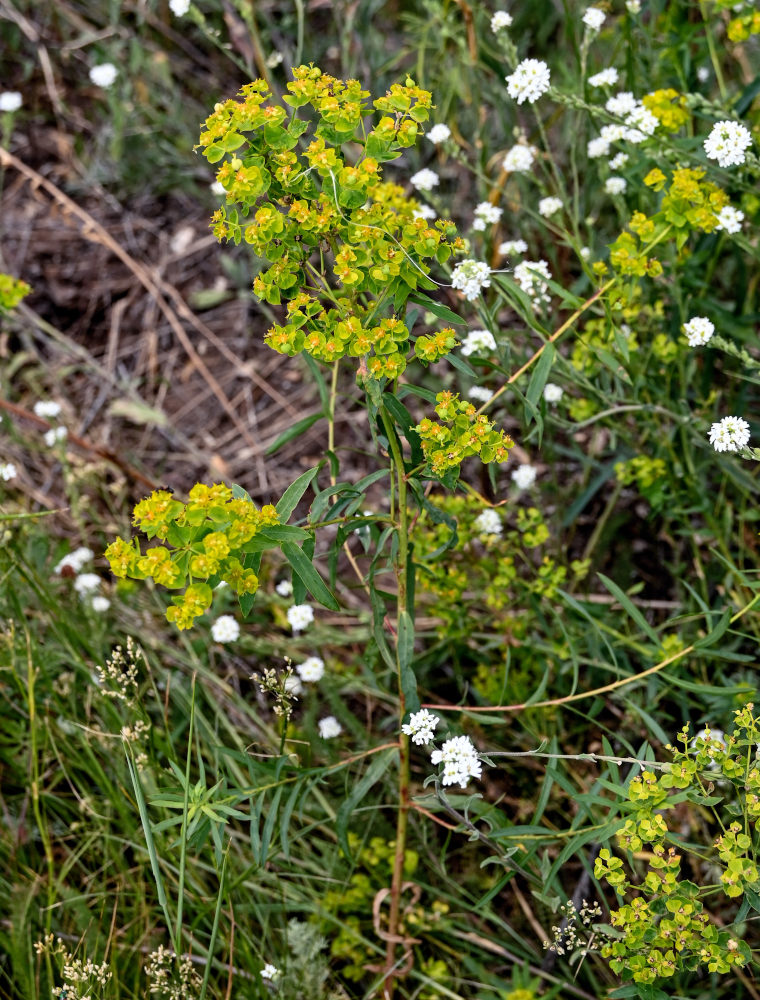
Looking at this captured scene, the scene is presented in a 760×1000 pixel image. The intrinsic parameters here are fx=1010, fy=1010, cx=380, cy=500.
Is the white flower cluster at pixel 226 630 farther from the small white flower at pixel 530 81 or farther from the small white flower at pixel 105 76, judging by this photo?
the small white flower at pixel 105 76

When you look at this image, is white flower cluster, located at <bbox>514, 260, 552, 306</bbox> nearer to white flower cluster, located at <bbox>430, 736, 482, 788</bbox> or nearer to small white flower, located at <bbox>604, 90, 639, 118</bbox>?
small white flower, located at <bbox>604, 90, 639, 118</bbox>

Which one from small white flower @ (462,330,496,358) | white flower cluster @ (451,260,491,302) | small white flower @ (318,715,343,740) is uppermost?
white flower cluster @ (451,260,491,302)

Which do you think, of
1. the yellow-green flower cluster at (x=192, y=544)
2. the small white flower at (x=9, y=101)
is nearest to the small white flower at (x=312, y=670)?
the yellow-green flower cluster at (x=192, y=544)

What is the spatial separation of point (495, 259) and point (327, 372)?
980 mm

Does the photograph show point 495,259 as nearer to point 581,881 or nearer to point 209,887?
point 581,881

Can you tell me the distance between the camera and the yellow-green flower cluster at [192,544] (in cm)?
133

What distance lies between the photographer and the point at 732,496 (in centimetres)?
256

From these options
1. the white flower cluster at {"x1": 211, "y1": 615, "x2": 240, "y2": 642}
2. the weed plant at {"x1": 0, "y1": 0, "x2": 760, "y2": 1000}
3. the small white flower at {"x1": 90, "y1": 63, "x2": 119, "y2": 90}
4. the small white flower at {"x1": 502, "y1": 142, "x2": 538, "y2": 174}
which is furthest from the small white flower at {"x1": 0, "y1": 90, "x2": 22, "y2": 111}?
the white flower cluster at {"x1": 211, "y1": 615, "x2": 240, "y2": 642}

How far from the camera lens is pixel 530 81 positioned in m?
1.97

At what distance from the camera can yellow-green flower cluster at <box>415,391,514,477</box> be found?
1.43 meters

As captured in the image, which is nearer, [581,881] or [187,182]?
[581,881]

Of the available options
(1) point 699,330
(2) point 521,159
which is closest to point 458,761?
(1) point 699,330

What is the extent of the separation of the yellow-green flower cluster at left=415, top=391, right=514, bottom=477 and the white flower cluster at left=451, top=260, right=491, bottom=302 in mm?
333

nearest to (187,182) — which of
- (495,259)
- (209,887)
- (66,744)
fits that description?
(495,259)
